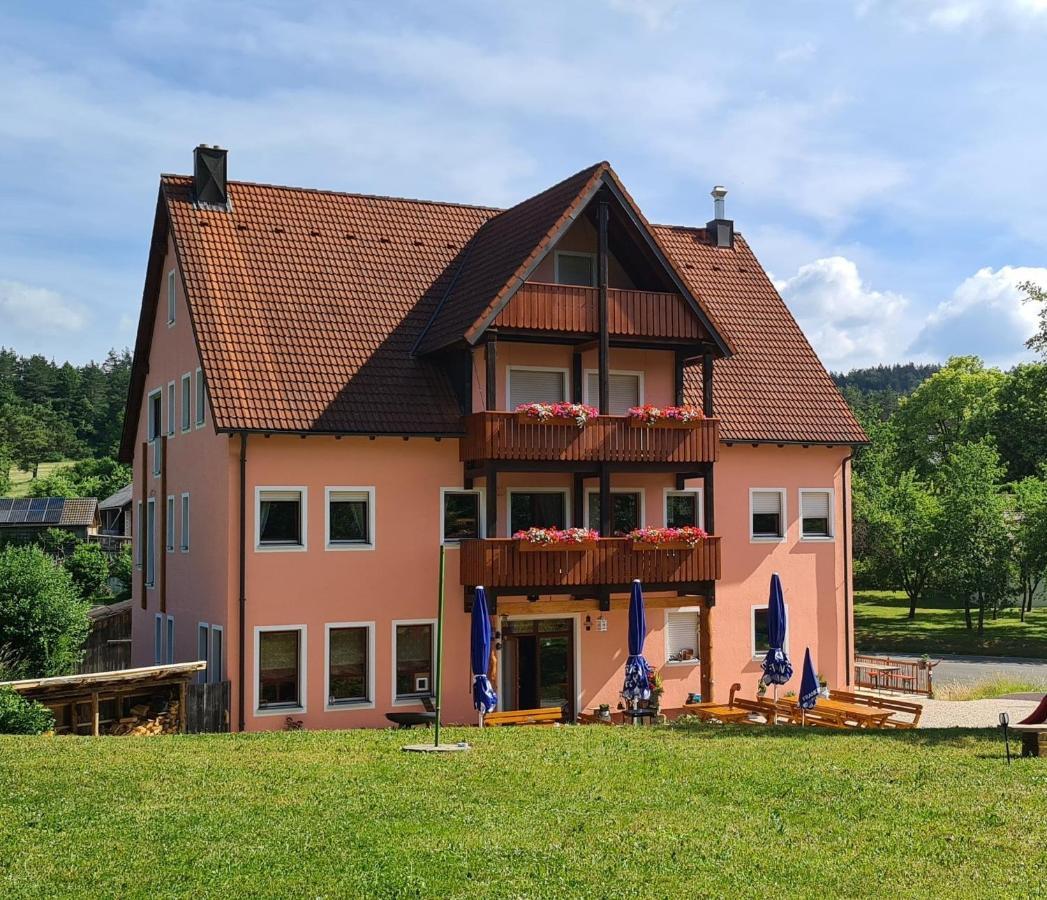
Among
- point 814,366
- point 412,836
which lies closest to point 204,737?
point 412,836

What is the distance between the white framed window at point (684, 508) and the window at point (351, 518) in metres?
7.12

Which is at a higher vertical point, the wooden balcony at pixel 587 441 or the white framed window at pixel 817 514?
the wooden balcony at pixel 587 441

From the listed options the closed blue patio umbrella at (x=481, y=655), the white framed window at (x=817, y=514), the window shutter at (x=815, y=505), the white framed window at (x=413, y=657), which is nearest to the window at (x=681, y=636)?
the white framed window at (x=817, y=514)

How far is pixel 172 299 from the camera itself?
2928 centimetres

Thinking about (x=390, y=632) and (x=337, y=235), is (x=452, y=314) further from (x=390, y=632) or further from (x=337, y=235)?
(x=390, y=632)

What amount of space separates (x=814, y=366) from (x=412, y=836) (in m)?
21.6

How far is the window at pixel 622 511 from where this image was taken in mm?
27719

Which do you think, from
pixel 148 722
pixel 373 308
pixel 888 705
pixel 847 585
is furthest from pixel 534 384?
pixel 148 722

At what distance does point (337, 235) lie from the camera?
2894 centimetres

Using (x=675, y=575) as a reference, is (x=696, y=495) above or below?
above

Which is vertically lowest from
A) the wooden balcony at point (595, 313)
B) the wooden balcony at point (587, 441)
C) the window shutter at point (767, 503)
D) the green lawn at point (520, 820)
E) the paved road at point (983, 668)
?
the paved road at point (983, 668)

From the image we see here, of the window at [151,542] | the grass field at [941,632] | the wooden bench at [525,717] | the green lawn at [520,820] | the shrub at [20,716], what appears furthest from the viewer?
the grass field at [941,632]

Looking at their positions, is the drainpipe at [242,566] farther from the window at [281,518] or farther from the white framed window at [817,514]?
the white framed window at [817,514]

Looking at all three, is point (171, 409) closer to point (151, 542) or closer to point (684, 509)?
point (151, 542)
